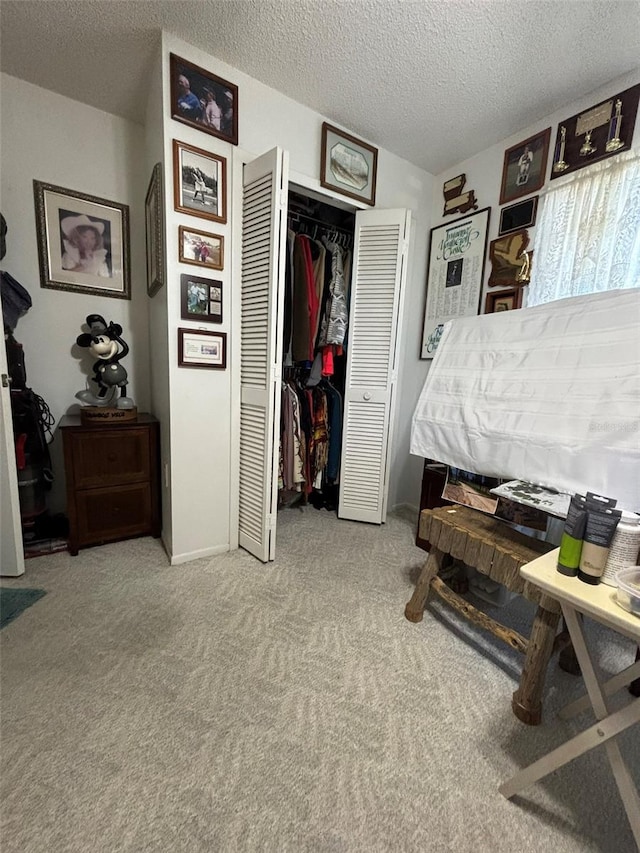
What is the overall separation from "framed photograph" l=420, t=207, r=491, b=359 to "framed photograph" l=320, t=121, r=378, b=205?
24.7 inches

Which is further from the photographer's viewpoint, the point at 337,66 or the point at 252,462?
the point at 252,462

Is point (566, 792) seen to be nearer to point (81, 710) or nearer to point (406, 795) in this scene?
point (406, 795)

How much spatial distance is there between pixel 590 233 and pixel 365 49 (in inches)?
56.4

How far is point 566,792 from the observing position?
3.14ft

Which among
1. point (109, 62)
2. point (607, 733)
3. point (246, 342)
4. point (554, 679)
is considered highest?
point (109, 62)

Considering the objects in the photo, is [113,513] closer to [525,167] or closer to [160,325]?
[160,325]

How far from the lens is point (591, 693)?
2.77ft

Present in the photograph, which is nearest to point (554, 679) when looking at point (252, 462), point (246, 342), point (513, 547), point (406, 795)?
point (513, 547)

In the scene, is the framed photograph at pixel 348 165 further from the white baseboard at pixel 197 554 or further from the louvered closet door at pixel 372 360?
the white baseboard at pixel 197 554

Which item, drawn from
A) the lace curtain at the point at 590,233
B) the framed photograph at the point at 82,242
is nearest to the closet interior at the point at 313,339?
the framed photograph at the point at 82,242

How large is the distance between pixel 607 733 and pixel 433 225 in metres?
2.92

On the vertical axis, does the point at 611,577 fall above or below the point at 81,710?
above

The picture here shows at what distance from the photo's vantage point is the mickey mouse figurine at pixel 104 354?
202cm

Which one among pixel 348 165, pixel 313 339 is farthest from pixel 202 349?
pixel 348 165
